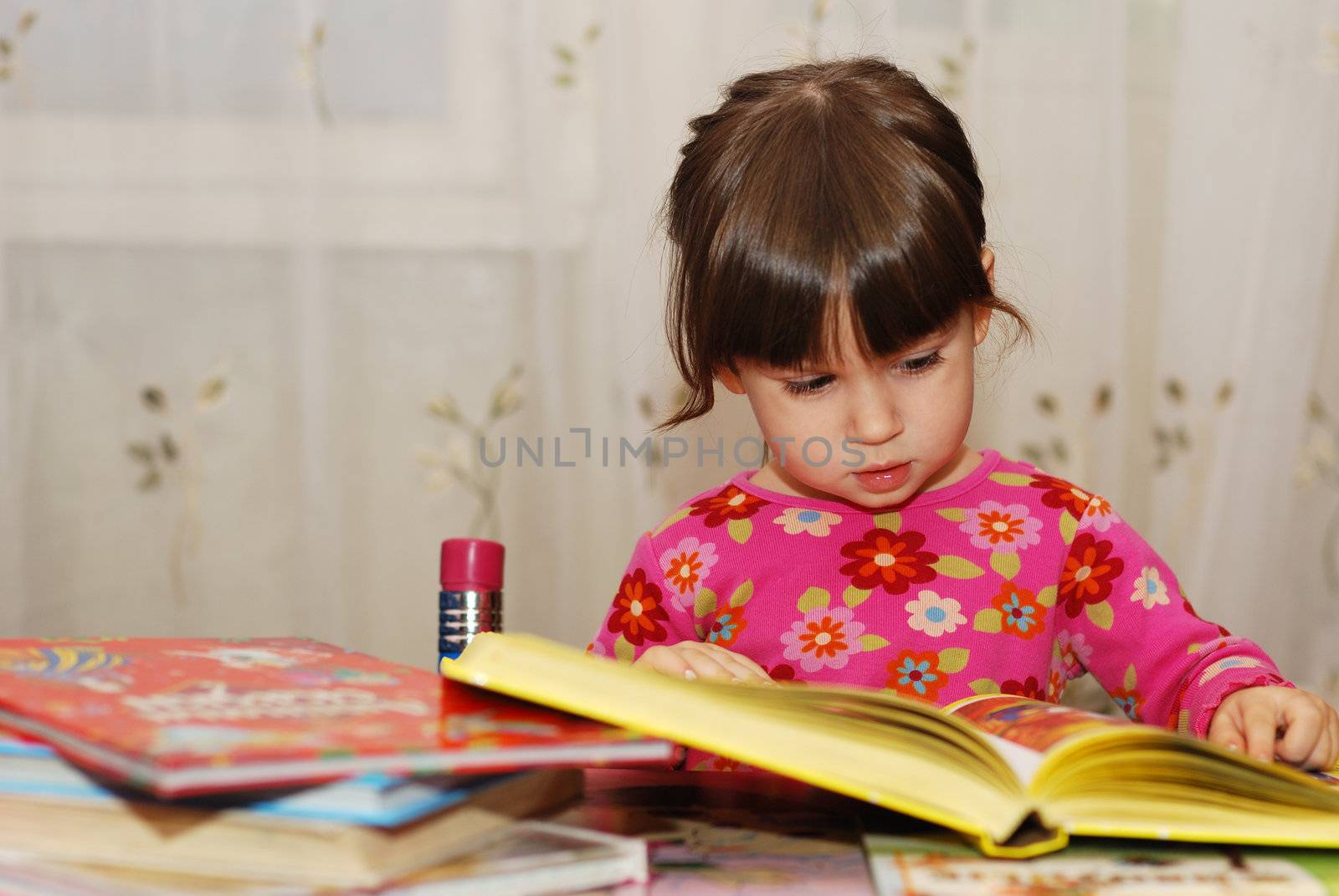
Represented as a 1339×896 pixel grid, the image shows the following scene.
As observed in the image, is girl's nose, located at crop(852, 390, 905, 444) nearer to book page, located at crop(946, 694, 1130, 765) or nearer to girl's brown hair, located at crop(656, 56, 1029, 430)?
girl's brown hair, located at crop(656, 56, 1029, 430)

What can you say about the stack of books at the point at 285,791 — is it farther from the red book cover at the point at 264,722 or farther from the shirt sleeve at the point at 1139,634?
the shirt sleeve at the point at 1139,634

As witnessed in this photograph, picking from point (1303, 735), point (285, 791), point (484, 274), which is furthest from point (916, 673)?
point (484, 274)

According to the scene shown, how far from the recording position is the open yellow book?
45cm

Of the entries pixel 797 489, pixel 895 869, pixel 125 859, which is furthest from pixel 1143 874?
pixel 797 489

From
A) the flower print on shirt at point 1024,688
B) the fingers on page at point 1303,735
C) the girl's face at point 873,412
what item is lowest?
the flower print on shirt at point 1024,688

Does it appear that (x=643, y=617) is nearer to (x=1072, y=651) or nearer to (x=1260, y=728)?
(x=1072, y=651)

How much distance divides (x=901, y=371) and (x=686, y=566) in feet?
0.71

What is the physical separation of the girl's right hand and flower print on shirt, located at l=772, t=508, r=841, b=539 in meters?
0.22

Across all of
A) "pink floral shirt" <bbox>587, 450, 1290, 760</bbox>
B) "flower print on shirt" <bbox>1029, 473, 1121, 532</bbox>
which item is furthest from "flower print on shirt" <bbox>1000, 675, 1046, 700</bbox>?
"flower print on shirt" <bbox>1029, 473, 1121, 532</bbox>

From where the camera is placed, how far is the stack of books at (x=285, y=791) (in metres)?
0.41

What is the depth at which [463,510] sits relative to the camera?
1.34m

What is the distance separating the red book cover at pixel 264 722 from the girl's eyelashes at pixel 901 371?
0.34 metres

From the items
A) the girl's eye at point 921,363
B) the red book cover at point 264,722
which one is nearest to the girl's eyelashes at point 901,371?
the girl's eye at point 921,363

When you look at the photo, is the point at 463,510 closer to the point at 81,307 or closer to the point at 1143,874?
the point at 81,307
